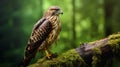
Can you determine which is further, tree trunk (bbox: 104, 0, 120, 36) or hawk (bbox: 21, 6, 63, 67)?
tree trunk (bbox: 104, 0, 120, 36)

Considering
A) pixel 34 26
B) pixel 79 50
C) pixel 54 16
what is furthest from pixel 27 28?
pixel 79 50

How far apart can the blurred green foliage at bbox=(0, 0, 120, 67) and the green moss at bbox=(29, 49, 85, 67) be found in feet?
0.53

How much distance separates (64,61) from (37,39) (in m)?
0.31

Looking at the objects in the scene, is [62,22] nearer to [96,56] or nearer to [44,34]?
[44,34]

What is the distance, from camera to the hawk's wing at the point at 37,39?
298cm

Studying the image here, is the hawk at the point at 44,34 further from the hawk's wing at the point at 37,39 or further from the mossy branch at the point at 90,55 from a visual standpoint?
the mossy branch at the point at 90,55

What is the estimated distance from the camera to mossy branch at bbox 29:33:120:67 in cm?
292

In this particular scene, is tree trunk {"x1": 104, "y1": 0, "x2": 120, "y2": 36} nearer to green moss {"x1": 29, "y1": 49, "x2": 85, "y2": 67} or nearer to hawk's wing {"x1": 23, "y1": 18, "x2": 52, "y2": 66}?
green moss {"x1": 29, "y1": 49, "x2": 85, "y2": 67}

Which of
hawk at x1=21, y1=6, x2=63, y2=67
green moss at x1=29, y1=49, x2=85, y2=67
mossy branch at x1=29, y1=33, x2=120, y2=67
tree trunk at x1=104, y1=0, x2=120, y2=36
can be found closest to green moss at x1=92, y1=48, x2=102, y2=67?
mossy branch at x1=29, y1=33, x2=120, y2=67

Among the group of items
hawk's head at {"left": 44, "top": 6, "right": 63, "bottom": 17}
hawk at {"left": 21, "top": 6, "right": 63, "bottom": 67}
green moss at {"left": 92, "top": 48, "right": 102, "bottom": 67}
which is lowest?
green moss at {"left": 92, "top": 48, "right": 102, "bottom": 67}

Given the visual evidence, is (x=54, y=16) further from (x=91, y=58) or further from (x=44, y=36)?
(x=91, y=58)

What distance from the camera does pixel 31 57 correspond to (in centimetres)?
299

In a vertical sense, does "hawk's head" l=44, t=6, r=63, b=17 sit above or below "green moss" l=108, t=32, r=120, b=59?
above

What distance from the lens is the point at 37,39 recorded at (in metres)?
2.99
